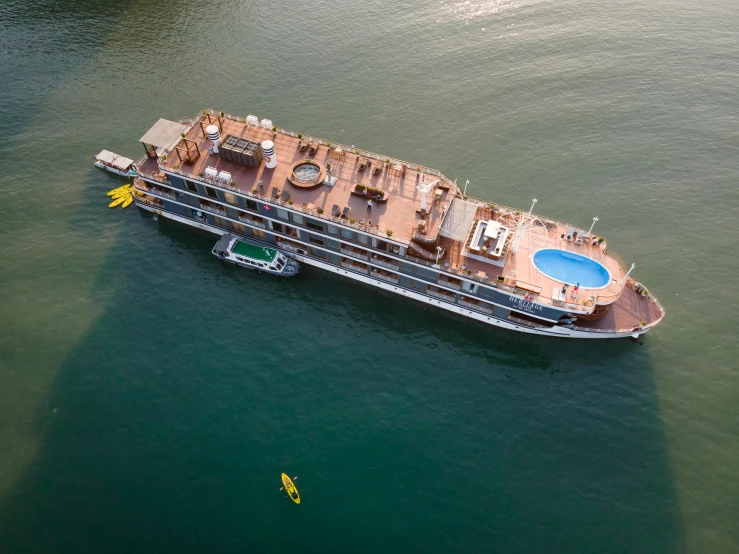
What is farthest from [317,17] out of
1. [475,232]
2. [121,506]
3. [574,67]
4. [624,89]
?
[121,506]

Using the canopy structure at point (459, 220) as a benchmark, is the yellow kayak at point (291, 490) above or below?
below

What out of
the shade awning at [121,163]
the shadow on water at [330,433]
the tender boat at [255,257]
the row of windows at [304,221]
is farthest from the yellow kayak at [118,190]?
the tender boat at [255,257]

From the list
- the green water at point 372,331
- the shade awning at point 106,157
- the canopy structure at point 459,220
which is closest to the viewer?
the green water at point 372,331

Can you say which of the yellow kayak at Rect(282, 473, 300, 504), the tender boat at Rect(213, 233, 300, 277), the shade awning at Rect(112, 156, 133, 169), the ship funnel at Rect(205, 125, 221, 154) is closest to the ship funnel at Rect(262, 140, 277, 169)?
the ship funnel at Rect(205, 125, 221, 154)

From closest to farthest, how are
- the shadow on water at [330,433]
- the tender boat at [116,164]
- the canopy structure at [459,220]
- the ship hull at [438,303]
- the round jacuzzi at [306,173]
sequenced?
the shadow on water at [330,433] → the canopy structure at [459,220] → the ship hull at [438,303] → the round jacuzzi at [306,173] → the tender boat at [116,164]

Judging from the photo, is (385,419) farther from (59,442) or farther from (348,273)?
(59,442)

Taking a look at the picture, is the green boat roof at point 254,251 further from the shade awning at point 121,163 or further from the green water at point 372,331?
the shade awning at point 121,163

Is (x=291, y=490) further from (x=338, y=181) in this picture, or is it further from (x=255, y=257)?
(x=338, y=181)
